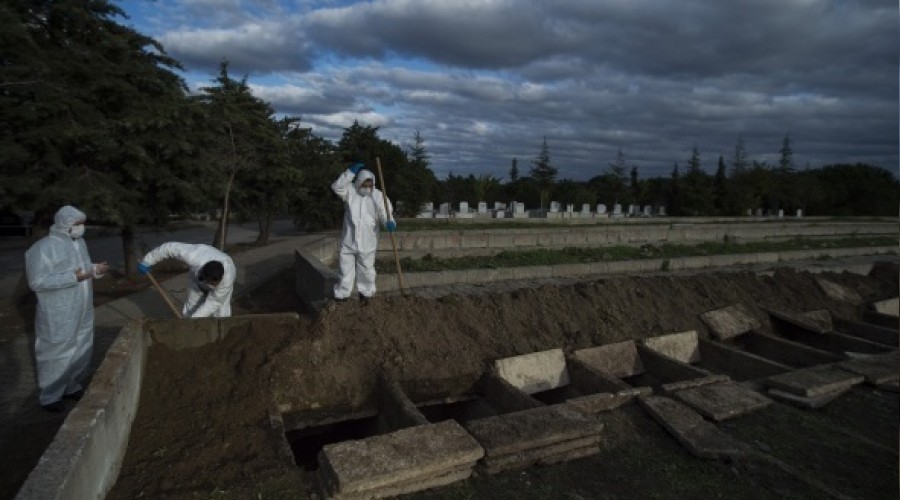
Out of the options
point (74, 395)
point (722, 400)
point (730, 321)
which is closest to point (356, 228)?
point (74, 395)

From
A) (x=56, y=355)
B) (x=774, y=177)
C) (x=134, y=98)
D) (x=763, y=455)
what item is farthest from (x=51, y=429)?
(x=774, y=177)

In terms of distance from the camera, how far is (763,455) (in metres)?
4.14

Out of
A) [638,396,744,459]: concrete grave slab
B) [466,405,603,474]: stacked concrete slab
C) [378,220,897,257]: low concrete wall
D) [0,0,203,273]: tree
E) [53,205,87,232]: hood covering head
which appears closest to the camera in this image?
[466,405,603,474]: stacked concrete slab

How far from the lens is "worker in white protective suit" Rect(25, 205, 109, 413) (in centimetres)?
460

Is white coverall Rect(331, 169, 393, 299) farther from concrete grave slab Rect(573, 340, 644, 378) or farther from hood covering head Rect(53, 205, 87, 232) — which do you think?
concrete grave slab Rect(573, 340, 644, 378)

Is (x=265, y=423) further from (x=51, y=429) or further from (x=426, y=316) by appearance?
(x=426, y=316)

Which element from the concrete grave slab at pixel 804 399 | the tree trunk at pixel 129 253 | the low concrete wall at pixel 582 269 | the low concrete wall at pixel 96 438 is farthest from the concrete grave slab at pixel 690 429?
the tree trunk at pixel 129 253

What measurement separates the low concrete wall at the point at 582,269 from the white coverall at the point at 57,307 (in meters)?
4.45

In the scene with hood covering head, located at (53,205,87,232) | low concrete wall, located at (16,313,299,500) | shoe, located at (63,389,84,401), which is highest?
hood covering head, located at (53,205,87,232)

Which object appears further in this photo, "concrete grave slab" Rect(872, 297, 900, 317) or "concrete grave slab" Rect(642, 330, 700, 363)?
"concrete grave slab" Rect(872, 297, 900, 317)

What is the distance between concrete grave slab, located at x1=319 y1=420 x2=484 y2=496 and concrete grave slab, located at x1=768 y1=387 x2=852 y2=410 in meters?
3.67

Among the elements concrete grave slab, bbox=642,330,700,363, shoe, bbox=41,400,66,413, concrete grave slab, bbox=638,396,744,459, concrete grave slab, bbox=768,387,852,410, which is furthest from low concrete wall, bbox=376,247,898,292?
concrete grave slab, bbox=768,387,852,410

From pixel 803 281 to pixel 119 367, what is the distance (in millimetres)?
11205

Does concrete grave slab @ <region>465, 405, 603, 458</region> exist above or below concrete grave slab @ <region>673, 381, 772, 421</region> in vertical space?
above
